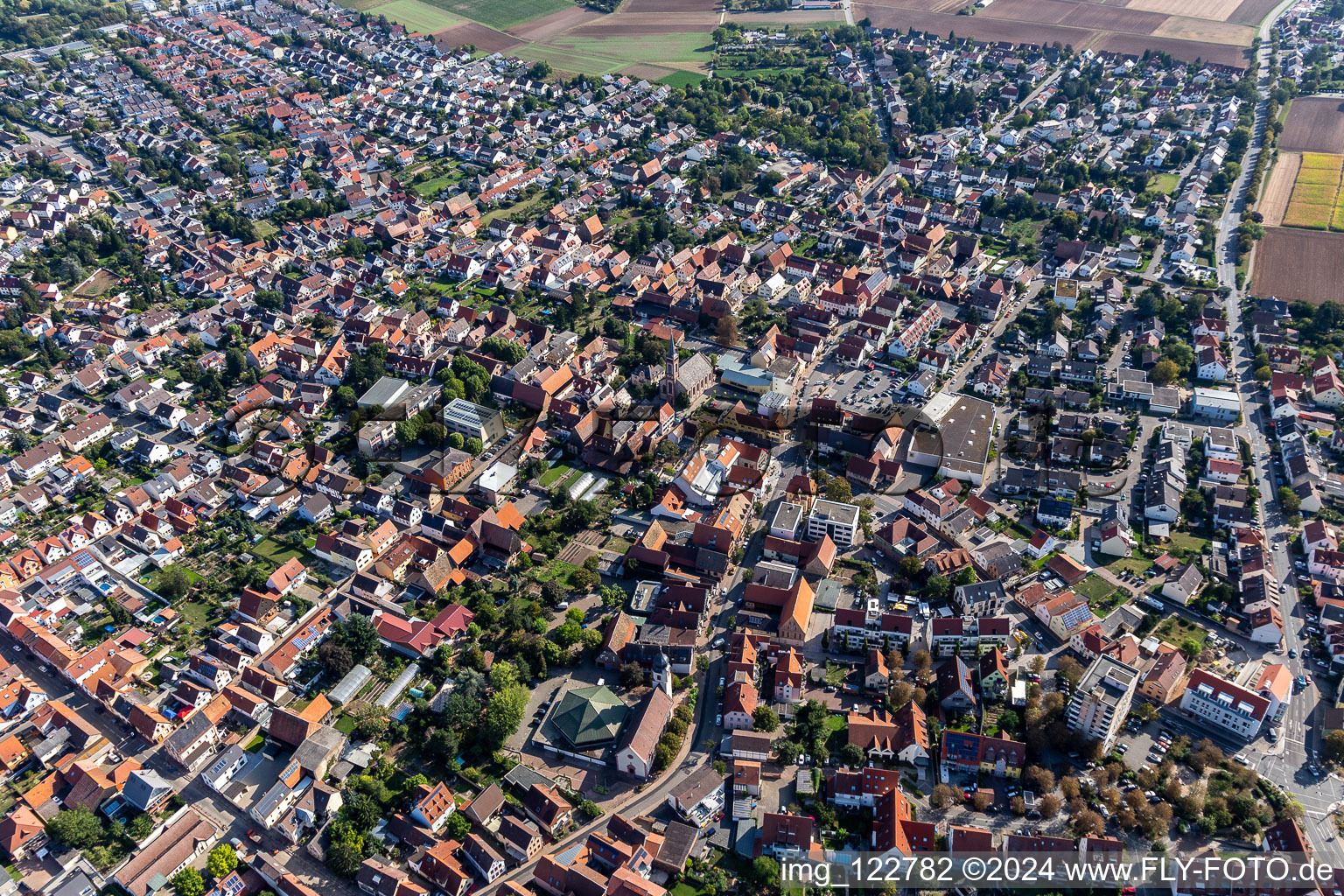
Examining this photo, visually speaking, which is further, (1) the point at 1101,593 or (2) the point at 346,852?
(1) the point at 1101,593

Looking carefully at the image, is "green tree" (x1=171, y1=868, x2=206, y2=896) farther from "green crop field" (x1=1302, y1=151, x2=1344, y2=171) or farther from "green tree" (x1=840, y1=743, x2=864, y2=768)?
"green crop field" (x1=1302, y1=151, x2=1344, y2=171)

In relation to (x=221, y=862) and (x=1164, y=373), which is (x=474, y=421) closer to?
(x=221, y=862)

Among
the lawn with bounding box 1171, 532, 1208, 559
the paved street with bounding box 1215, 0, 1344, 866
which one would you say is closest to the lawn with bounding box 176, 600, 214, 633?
the paved street with bounding box 1215, 0, 1344, 866

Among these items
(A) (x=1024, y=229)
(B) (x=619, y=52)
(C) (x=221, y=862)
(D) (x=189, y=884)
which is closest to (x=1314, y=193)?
(A) (x=1024, y=229)

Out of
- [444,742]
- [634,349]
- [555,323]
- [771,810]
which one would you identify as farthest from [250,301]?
[771,810]

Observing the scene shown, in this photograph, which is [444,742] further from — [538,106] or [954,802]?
[538,106]
